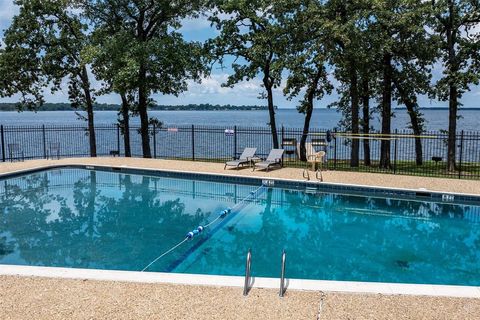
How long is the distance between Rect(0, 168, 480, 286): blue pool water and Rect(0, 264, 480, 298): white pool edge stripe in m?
1.53

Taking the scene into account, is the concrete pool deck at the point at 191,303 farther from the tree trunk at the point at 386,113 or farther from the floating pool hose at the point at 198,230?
the tree trunk at the point at 386,113

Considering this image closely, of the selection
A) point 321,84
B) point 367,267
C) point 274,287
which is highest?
point 321,84

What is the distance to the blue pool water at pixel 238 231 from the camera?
779cm

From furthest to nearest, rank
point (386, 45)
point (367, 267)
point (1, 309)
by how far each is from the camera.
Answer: point (386, 45)
point (367, 267)
point (1, 309)

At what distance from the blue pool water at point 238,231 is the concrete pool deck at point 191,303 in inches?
76.9

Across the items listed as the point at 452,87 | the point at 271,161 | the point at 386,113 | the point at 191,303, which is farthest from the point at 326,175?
the point at 191,303

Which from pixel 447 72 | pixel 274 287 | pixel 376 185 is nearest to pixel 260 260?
pixel 274 287

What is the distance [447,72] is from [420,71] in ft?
6.45

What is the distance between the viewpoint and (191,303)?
16.7 feet

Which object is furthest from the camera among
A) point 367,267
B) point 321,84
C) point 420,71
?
point 321,84

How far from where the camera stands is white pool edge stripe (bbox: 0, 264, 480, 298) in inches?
216

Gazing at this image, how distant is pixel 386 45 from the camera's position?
15.3 meters

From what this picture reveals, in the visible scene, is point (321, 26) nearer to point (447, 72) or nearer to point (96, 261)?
point (447, 72)

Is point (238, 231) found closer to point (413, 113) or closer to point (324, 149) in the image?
Answer: point (324, 149)
